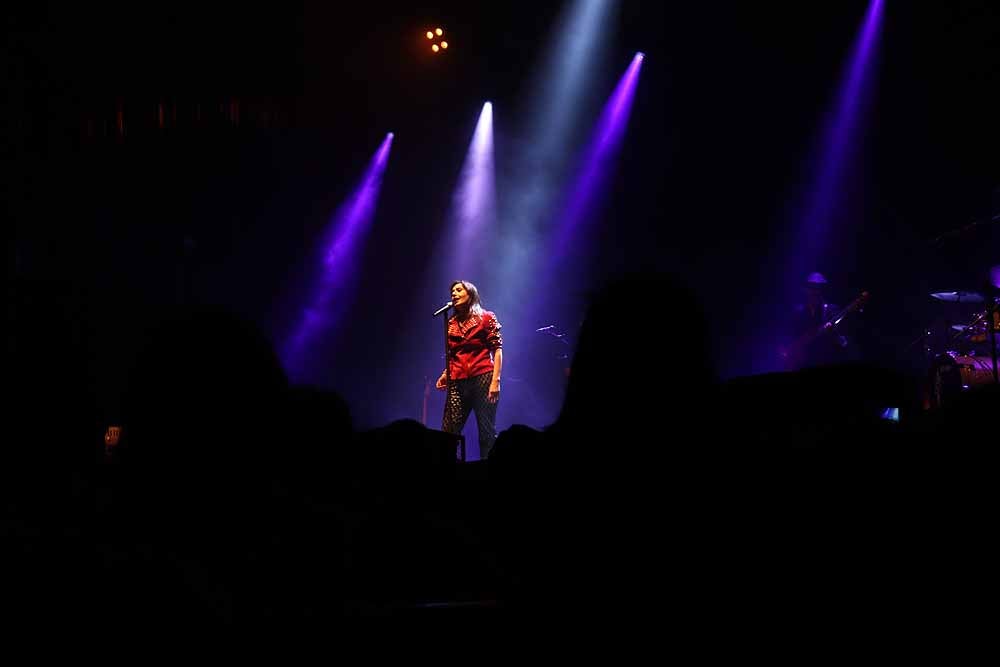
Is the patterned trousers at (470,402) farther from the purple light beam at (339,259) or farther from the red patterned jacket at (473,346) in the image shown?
the purple light beam at (339,259)

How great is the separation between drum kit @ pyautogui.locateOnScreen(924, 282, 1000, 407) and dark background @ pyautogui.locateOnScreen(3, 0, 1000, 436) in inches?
48.3

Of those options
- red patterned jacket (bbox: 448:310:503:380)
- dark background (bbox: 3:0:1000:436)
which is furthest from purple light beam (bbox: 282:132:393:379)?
red patterned jacket (bbox: 448:310:503:380)

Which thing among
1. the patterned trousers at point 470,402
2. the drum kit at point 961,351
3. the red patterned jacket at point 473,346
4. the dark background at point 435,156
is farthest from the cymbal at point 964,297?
the patterned trousers at point 470,402

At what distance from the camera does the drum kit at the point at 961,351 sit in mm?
7336

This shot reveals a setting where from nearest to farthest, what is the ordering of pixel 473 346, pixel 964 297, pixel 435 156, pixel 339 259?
pixel 473 346
pixel 964 297
pixel 339 259
pixel 435 156

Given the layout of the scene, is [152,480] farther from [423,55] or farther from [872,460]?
[423,55]

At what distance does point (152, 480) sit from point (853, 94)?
36.6 ft

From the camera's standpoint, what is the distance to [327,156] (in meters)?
10.5

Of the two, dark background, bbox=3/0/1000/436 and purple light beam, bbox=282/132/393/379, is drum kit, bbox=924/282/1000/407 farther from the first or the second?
purple light beam, bbox=282/132/393/379

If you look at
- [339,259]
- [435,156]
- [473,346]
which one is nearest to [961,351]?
[473,346]

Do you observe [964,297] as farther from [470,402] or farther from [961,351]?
[470,402]

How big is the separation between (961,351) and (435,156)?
304 inches

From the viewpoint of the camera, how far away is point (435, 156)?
436 inches

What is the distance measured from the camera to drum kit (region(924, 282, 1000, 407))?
7336 mm
